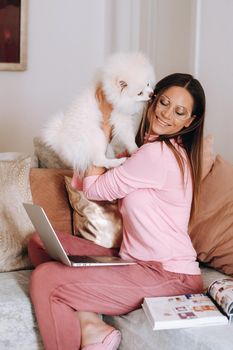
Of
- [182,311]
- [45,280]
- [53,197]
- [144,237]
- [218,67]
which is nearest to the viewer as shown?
[182,311]

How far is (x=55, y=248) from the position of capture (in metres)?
1.65

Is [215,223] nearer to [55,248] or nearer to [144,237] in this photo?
[144,237]

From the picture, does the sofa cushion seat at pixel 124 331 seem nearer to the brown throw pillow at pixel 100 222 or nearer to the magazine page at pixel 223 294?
the magazine page at pixel 223 294

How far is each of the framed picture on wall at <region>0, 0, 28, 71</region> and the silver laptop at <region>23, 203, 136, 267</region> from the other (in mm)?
1753

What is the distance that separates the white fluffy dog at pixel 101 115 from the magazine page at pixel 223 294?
1.73 ft

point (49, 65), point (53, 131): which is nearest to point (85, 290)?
point (53, 131)

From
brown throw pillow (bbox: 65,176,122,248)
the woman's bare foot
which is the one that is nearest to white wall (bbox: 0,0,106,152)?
brown throw pillow (bbox: 65,176,122,248)

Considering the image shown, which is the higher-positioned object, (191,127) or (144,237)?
(191,127)

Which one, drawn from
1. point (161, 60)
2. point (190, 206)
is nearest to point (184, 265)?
point (190, 206)

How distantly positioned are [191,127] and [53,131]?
1.61 ft

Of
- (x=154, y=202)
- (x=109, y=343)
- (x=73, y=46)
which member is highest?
(x=73, y=46)

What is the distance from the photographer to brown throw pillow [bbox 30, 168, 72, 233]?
2.20 metres

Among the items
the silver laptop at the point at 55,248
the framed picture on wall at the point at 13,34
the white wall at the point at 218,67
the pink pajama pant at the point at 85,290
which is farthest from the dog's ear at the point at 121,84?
the framed picture on wall at the point at 13,34

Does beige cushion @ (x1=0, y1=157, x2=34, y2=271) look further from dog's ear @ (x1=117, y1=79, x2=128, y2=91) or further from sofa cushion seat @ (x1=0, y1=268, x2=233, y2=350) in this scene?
dog's ear @ (x1=117, y1=79, x2=128, y2=91)
